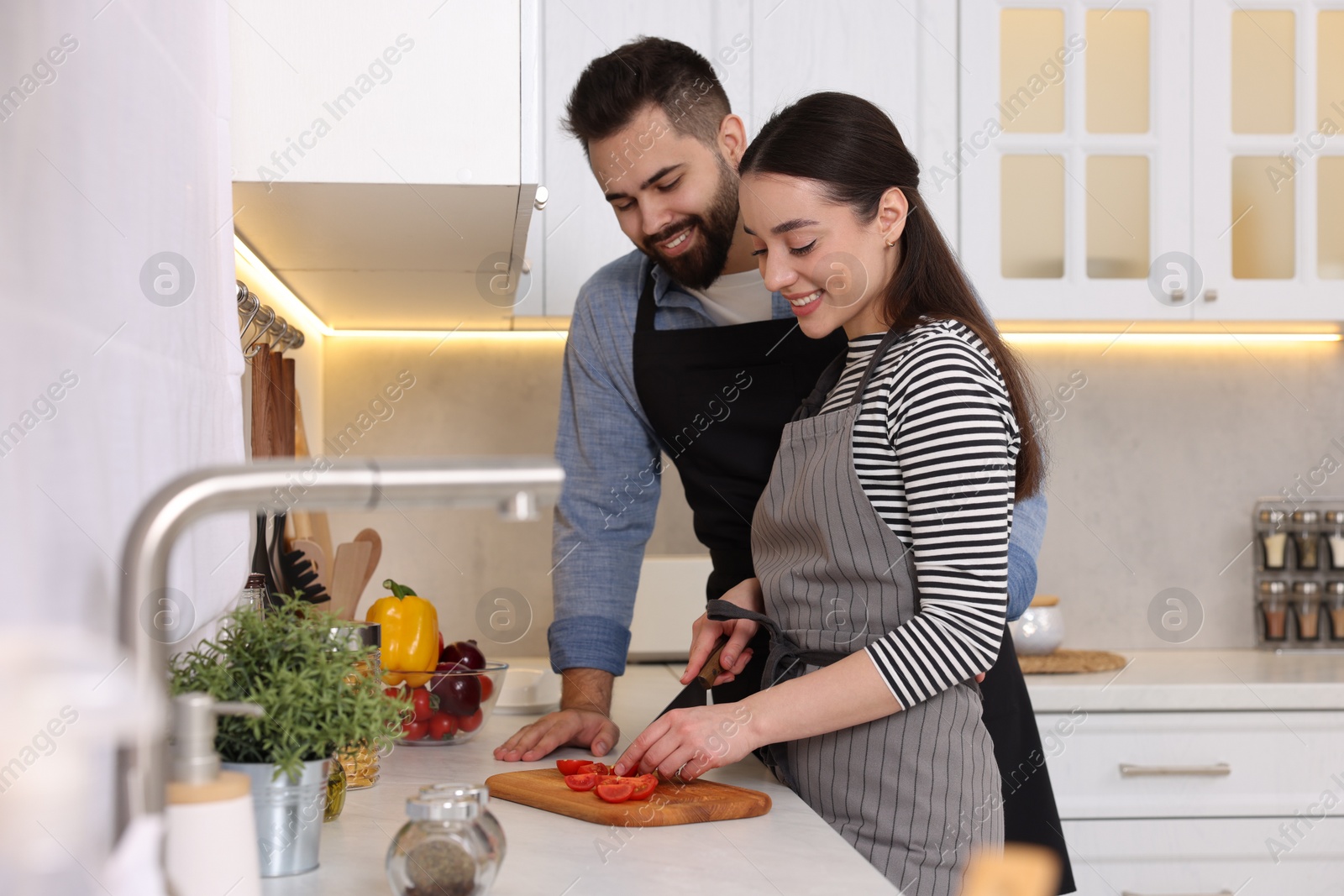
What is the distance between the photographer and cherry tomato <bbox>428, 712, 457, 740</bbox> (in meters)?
1.22

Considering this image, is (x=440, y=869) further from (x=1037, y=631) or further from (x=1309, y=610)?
(x=1309, y=610)

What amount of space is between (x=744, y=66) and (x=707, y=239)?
69cm

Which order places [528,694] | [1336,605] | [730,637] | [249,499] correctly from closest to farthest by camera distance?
1. [249,499]
2. [730,637]
3. [528,694]
4. [1336,605]

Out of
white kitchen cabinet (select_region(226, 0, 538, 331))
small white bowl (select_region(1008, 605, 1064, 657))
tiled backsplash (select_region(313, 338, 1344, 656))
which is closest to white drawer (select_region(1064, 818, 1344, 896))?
small white bowl (select_region(1008, 605, 1064, 657))

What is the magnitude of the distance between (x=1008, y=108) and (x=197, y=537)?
1660 mm

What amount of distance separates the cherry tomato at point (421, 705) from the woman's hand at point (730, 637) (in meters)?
0.29

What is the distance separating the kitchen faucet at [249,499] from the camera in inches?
18.8

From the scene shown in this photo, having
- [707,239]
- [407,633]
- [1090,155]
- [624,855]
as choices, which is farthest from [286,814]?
[1090,155]

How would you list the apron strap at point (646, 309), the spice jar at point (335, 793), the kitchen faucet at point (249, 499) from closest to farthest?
1. the kitchen faucet at point (249, 499)
2. the spice jar at point (335, 793)
3. the apron strap at point (646, 309)

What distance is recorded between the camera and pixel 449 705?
122 cm

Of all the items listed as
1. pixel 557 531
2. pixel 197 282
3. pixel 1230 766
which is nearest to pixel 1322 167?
pixel 1230 766

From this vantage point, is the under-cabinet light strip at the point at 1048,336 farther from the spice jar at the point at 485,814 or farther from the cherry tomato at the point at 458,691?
the spice jar at the point at 485,814

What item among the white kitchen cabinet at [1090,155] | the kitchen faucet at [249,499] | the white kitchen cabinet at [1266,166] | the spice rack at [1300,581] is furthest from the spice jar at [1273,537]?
the kitchen faucet at [249,499]

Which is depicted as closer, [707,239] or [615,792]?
[615,792]
